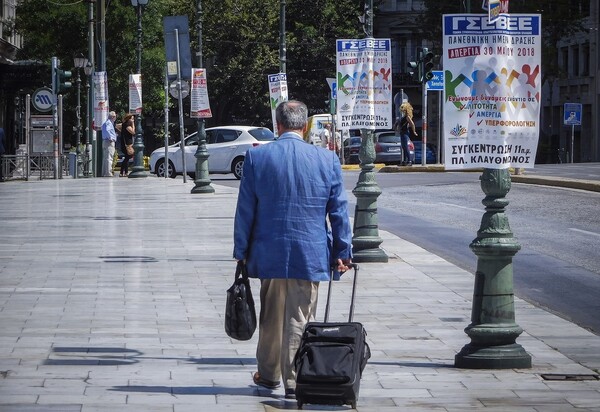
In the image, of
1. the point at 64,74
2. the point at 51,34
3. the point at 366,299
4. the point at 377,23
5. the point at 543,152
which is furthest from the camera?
the point at 377,23

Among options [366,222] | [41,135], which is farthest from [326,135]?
[366,222]

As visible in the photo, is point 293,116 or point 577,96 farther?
point 577,96

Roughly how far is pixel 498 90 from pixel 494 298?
1.28 meters

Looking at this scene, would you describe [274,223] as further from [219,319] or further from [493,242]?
[219,319]

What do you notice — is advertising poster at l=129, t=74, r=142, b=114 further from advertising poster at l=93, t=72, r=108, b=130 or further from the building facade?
the building facade

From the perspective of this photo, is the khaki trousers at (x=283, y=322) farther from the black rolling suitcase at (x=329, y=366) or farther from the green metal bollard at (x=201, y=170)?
the green metal bollard at (x=201, y=170)

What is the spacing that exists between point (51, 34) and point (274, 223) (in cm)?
5796

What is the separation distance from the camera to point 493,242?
9430 millimetres

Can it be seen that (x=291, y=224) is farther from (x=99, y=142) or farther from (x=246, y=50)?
(x=246, y=50)

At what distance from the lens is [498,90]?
9.37 metres

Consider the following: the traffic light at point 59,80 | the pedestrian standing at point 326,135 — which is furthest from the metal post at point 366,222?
the pedestrian standing at point 326,135

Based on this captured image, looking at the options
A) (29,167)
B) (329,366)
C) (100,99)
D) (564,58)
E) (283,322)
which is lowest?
(29,167)

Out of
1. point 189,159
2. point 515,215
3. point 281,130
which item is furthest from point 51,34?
point 281,130

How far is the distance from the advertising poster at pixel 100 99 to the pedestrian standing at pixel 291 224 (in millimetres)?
37890
